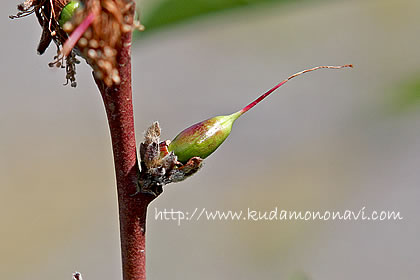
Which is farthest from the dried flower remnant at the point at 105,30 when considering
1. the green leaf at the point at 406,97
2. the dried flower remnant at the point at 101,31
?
the green leaf at the point at 406,97

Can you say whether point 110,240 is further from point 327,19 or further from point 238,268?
point 327,19

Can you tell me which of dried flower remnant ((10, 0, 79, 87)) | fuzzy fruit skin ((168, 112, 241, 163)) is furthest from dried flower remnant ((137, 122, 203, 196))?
dried flower remnant ((10, 0, 79, 87))

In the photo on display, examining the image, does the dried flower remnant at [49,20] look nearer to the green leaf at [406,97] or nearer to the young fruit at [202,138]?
the young fruit at [202,138]

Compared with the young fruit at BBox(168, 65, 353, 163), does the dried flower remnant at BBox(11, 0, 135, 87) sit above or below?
above

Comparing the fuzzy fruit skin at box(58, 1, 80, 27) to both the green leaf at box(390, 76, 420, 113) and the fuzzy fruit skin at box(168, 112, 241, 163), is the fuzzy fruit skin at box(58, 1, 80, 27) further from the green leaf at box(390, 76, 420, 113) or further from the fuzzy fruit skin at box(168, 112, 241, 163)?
the green leaf at box(390, 76, 420, 113)

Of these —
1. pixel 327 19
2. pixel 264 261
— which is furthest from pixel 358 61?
pixel 264 261

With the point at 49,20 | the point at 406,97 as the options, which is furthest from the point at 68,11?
the point at 406,97
